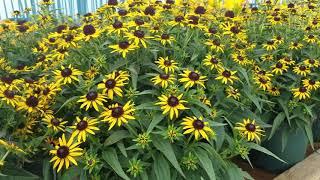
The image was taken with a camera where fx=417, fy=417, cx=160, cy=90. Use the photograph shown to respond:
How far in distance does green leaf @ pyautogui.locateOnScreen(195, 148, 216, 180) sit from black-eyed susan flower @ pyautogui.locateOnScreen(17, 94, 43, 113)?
0.87m

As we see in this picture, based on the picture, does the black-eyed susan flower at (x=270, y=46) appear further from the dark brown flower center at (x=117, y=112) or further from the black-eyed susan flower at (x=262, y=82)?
the dark brown flower center at (x=117, y=112)

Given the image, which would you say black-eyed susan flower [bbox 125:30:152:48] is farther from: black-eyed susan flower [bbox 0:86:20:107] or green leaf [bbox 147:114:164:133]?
black-eyed susan flower [bbox 0:86:20:107]

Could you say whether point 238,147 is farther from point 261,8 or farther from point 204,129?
point 261,8

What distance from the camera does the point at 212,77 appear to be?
2734 millimetres

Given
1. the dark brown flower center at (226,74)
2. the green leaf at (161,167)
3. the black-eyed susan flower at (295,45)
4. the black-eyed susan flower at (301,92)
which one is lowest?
the green leaf at (161,167)

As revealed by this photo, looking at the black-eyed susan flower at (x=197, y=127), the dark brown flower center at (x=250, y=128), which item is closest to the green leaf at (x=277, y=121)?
the dark brown flower center at (x=250, y=128)

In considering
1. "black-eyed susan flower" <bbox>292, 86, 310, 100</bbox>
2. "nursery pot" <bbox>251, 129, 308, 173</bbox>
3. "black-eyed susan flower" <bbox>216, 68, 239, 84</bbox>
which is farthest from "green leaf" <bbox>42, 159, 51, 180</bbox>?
"nursery pot" <bbox>251, 129, 308, 173</bbox>

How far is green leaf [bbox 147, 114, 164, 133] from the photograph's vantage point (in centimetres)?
201

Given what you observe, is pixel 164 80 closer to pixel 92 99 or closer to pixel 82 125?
pixel 92 99

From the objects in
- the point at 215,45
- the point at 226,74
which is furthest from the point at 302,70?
the point at 226,74

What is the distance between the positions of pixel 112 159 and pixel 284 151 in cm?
182

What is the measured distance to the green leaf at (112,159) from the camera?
1946mm

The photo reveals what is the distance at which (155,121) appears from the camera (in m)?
2.07

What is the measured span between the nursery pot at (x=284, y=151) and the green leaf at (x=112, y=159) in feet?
5.43
